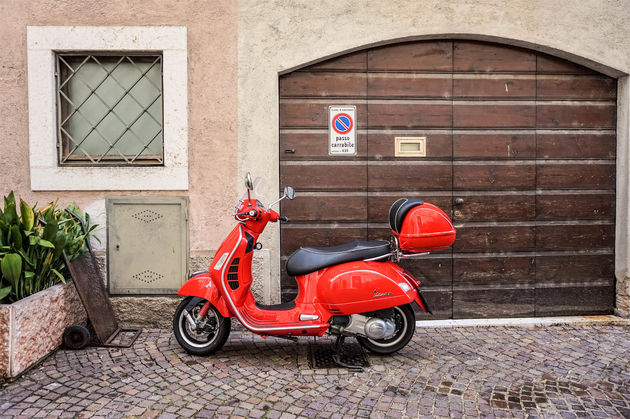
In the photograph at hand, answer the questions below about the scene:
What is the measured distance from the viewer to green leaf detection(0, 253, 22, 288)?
354 centimetres

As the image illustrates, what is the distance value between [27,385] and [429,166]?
399 centimetres

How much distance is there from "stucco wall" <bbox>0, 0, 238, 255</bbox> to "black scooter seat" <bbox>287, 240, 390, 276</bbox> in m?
1.19

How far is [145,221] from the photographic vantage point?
15.6 ft

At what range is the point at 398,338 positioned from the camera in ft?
13.1

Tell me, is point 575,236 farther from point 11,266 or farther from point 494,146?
point 11,266

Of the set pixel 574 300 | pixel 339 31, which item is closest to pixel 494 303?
pixel 574 300

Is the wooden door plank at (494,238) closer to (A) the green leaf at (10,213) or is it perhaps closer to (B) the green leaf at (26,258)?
(B) the green leaf at (26,258)

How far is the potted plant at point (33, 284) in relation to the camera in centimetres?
346

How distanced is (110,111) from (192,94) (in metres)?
0.90

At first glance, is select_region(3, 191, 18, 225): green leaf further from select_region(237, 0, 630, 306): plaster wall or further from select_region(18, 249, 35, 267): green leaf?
select_region(237, 0, 630, 306): plaster wall

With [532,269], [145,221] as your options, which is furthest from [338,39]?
[532,269]

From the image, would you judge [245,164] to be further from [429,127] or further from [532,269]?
[532,269]

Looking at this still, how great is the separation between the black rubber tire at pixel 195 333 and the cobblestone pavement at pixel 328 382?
0.08 m

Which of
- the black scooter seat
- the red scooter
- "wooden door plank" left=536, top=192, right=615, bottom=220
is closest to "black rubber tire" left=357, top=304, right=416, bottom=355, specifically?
the red scooter
